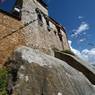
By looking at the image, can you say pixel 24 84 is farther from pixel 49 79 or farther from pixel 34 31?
pixel 34 31

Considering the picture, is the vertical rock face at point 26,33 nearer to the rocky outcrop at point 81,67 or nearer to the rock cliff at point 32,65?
the rock cliff at point 32,65

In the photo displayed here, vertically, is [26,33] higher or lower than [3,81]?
higher

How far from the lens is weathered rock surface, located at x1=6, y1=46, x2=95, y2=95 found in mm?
11266

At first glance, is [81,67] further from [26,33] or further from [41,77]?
[41,77]

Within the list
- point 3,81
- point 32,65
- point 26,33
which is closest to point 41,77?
point 32,65

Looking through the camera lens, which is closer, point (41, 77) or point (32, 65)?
point (41, 77)

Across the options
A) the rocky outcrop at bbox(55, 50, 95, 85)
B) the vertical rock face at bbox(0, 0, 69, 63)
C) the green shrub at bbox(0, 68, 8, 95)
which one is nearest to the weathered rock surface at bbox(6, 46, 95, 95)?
the green shrub at bbox(0, 68, 8, 95)

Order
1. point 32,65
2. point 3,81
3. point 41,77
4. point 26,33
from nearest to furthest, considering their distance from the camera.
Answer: point 3,81 → point 41,77 → point 32,65 → point 26,33

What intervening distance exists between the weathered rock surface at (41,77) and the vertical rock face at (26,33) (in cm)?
151

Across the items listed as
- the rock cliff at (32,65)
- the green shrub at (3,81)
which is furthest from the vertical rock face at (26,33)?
the green shrub at (3,81)

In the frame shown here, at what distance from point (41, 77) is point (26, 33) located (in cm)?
606

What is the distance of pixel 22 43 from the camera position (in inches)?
637

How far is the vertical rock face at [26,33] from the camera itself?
587 inches

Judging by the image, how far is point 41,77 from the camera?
39.2 ft
